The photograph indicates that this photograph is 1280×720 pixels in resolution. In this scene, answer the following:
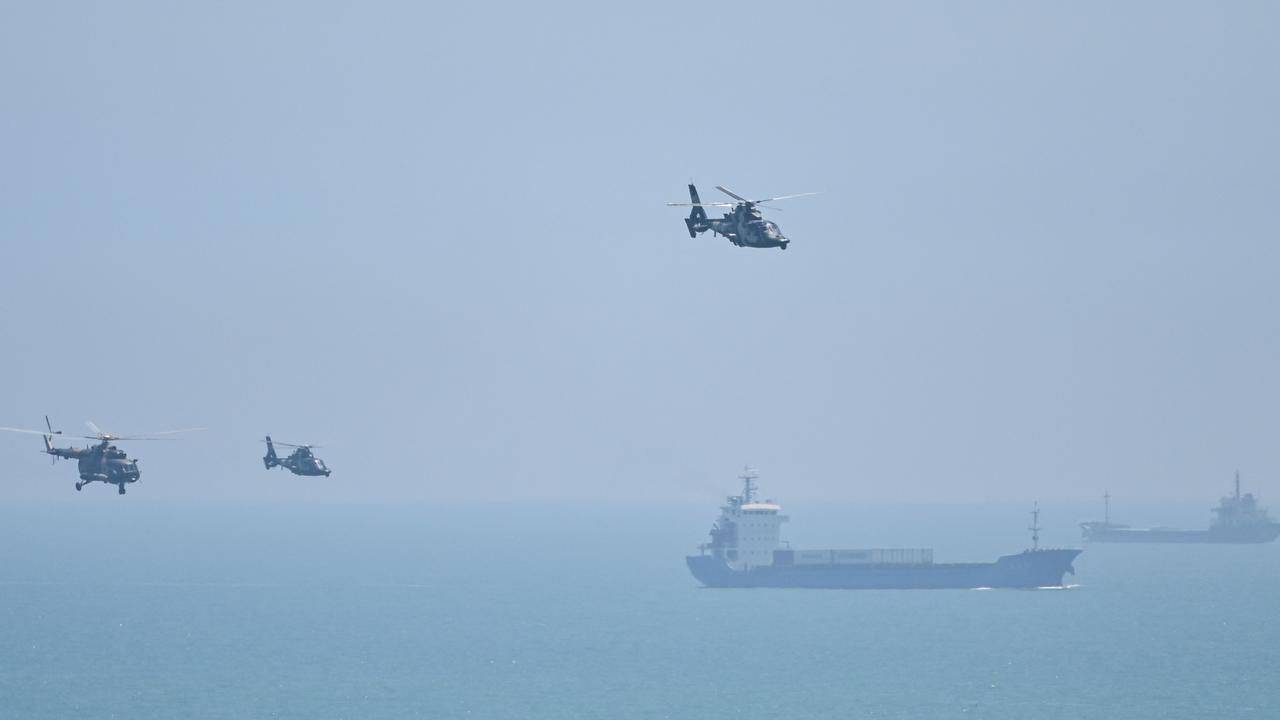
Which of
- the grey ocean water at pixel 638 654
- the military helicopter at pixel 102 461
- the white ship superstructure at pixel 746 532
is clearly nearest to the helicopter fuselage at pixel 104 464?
the military helicopter at pixel 102 461

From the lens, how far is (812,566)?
173 meters

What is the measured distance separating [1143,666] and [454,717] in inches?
2133

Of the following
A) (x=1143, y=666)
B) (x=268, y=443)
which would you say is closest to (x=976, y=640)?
(x=1143, y=666)

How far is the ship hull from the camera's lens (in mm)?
172500

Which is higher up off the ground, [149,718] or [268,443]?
[268,443]

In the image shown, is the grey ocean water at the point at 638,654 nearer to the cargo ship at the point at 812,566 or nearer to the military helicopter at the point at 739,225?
the cargo ship at the point at 812,566

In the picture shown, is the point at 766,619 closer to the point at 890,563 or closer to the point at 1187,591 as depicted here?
the point at 890,563

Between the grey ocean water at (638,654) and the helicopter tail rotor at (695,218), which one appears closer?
the helicopter tail rotor at (695,218)

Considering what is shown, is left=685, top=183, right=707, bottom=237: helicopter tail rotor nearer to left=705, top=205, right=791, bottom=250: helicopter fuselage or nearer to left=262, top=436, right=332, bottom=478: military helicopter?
left=705, top=205, right=791, bottom=250: helicopter fuselage

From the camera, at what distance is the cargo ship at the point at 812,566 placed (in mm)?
170375

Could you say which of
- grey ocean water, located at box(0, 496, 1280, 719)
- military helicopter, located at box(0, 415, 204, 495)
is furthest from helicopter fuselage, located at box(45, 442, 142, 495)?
grey ocean water, located at box(0, 496, 1280, 719)

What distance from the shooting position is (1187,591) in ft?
646

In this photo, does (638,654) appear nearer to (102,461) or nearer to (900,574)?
(900,574)

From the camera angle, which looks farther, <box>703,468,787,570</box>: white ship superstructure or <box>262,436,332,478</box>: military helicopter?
<box>703,468,787,570</box>: white ship superstructure
